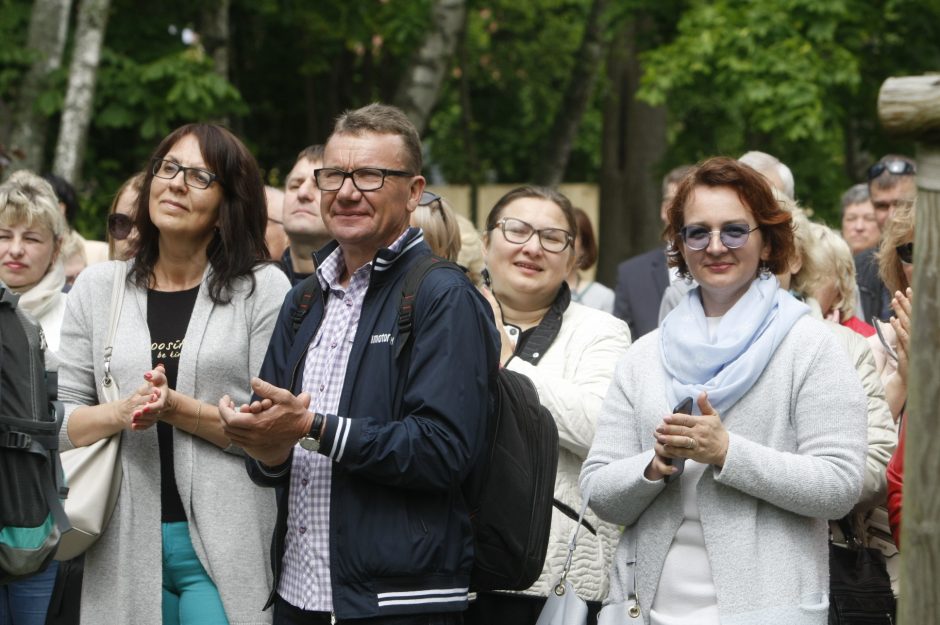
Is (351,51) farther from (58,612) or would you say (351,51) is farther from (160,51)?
(58,612)

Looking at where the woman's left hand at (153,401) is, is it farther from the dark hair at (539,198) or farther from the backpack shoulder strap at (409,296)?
the dark hair at (539,198)

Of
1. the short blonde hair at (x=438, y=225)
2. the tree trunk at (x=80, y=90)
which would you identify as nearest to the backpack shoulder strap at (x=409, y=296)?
the short blonde hair at (x=438, y=225)

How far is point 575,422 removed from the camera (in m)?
4.76

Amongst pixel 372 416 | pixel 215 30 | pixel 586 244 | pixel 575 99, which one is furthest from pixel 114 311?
pixel 575 99

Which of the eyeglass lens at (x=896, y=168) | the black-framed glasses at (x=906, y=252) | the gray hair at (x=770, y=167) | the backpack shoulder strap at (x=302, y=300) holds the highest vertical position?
the eyeglass lens at (x=896, y=168)

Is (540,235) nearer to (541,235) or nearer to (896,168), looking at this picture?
(541,235)

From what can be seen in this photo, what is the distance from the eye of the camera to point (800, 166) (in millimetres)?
15852

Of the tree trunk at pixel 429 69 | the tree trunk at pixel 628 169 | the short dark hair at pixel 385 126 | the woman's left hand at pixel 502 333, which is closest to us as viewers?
the short dark hair at pixel 385 126

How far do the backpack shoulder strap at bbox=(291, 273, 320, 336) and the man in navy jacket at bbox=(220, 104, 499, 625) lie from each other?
0.6 inches

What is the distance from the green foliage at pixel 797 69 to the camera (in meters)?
14.2

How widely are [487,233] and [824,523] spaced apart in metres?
2.09

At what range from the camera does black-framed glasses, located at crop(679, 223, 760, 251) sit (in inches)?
161

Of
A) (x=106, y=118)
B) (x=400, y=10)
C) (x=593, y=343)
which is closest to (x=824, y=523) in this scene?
(x=593, y=343)

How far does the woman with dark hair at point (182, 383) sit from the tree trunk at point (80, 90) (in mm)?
8104
